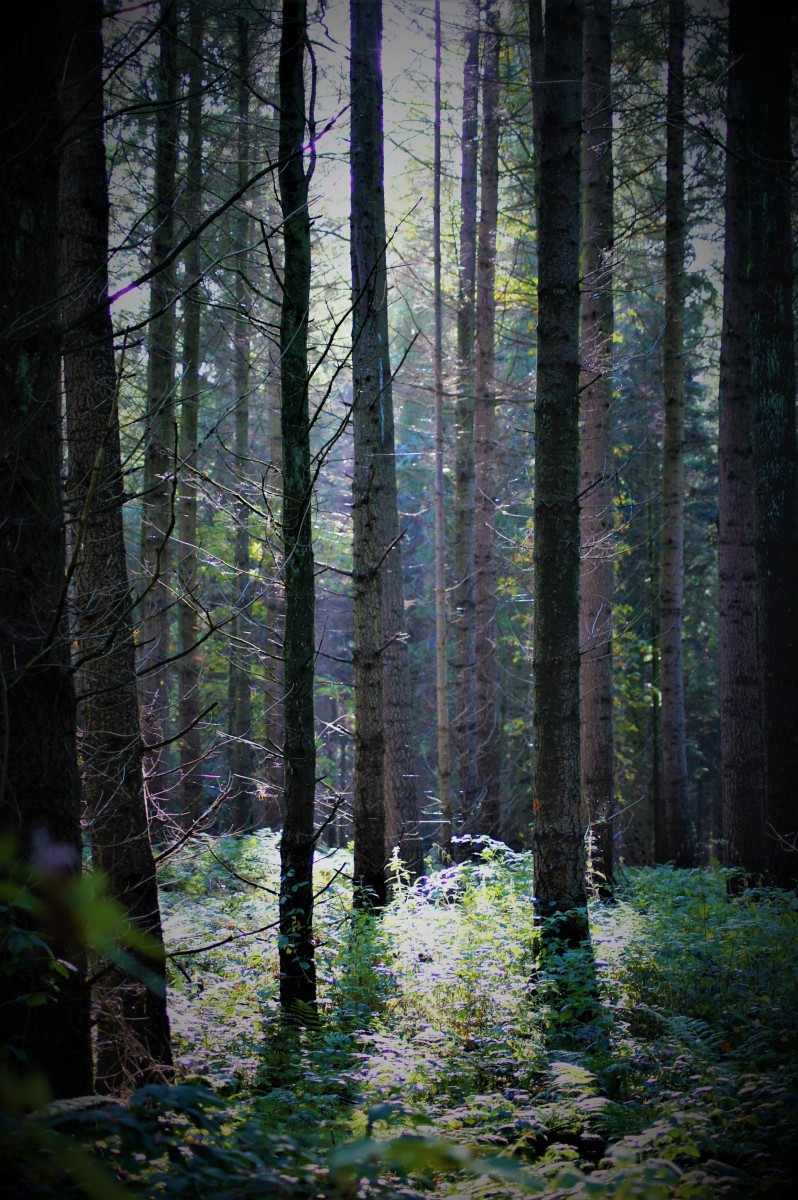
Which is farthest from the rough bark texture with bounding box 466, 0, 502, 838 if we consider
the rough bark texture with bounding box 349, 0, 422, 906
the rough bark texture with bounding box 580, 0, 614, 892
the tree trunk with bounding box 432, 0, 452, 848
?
the rough bark texture with bounding box 349, 0, 422, 906

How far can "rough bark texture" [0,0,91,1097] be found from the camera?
3.08 meters

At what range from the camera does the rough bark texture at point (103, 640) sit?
4270 millimetres

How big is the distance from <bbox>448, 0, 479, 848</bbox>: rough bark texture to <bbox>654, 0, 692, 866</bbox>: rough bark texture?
331 centimetres

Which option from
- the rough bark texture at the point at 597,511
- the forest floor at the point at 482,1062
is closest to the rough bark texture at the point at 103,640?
the forest floor at the point at 482,1062

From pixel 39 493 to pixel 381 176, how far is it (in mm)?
7454

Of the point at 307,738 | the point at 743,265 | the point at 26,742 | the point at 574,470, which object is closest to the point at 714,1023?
the point at 307,738

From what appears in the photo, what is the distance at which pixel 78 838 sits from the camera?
10.6ft

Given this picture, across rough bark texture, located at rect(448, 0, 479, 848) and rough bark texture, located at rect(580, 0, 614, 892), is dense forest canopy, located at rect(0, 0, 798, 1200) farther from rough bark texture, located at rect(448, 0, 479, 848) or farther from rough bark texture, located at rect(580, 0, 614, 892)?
rough bark texture, located at rect(448, 0, 479, 848)

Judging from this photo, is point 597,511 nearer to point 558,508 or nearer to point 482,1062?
point 558,508

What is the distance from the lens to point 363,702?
816 centimetres

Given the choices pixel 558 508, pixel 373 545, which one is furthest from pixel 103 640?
pixel 373 545

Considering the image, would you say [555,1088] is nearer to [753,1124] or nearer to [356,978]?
[753,1124]

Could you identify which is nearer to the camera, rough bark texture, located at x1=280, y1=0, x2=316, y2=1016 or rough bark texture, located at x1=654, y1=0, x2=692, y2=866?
rough bark texture, located at x1=280, y1=0, x2=316, y2=1016

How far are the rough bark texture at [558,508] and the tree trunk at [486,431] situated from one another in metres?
7.32
